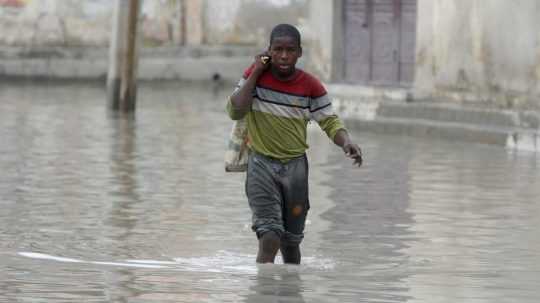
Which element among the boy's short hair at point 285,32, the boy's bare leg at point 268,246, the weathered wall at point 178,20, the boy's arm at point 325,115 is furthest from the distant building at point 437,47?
the weathered wall at point 178,20

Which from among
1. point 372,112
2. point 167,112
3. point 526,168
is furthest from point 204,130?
point 526,168

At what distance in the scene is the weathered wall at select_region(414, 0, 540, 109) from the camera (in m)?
19.7

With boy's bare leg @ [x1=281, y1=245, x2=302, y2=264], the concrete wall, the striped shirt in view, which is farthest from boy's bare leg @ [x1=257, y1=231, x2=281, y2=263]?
the concrete wall

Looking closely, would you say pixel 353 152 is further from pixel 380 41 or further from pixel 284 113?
pixel 380 41

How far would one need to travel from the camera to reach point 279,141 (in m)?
9.09

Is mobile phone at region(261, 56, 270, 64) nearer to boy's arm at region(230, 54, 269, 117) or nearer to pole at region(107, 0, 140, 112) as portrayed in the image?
boy's arm at region(230, 54, 269, 117)

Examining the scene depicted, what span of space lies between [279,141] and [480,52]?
1187 cm

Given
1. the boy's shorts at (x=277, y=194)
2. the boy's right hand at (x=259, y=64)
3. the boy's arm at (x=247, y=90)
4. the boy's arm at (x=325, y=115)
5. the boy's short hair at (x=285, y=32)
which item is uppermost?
the boy's short hair at (x=285, y=32)

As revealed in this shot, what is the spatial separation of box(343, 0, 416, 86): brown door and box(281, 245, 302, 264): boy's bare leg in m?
13.7

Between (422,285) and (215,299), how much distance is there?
1286 millimetres

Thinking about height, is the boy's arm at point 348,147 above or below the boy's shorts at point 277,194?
above

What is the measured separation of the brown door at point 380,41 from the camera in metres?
23.1

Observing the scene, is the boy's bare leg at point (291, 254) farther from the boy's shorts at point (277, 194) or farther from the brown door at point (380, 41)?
the brown door at point (380, 41)

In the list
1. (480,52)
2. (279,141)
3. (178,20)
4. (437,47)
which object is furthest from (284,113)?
(178,20)
